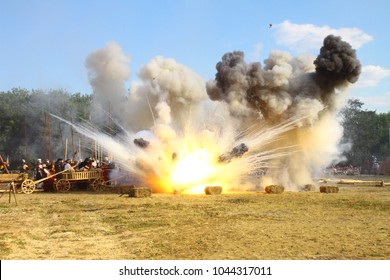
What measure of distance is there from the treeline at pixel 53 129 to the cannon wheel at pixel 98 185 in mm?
24722

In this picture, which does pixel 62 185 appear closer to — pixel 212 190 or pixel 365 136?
pixel 212 190

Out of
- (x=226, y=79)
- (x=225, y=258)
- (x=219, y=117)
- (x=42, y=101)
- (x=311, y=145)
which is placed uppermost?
Answer: (x=42, y=101)

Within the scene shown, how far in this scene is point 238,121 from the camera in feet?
101

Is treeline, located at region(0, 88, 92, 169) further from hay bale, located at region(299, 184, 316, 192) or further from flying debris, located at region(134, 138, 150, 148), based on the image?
hay bale, located at region(299, 184, 316, 192)

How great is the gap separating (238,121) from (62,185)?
41.5 ft

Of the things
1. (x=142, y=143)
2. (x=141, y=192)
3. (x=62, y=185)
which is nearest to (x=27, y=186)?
(x=62, y=185)

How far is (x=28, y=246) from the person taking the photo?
12125 mm

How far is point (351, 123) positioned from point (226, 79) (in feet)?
168

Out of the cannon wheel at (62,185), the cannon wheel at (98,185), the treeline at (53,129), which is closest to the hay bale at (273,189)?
the cannon wheel at (98,185)

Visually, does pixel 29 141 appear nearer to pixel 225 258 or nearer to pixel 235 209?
pixel 235 209

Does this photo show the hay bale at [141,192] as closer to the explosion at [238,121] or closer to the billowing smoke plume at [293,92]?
the explosion at [238,121]

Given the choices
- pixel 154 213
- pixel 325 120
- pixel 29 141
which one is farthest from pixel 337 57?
pixel 29 141

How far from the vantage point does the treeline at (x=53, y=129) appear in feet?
200

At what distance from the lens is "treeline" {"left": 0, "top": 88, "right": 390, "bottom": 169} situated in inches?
2403
